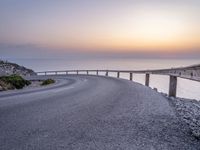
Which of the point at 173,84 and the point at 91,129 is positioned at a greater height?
the point at 173,84

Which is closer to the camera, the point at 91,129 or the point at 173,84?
the point at 91,129

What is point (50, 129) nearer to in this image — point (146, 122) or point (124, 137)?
point (124, 137)

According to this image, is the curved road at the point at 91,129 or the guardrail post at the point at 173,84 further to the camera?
the guardrail post at the point at 173,84

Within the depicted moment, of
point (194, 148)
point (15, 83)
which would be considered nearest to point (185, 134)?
point (194, 148)

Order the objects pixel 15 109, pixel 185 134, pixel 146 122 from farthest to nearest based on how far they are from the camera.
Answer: pixel 15 109, pixel 146 122, pixel 185 134

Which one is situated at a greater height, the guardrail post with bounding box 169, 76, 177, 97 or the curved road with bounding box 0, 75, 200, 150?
the guardrail post with bounding box 169, 76, 177, 97

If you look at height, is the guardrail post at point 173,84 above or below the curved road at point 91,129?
above

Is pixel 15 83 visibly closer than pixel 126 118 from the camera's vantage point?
No

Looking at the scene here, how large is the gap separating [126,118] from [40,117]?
8.45 ft

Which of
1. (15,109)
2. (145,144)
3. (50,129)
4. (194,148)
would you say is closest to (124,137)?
(145,144)

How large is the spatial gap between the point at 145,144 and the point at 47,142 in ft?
6.65

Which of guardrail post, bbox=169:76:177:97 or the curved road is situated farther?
guardrail post, bbox=169:76:177:97

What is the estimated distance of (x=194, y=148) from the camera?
4.77m

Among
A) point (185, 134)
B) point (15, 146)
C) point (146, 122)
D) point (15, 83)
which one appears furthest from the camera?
Result: point (15, 83)
